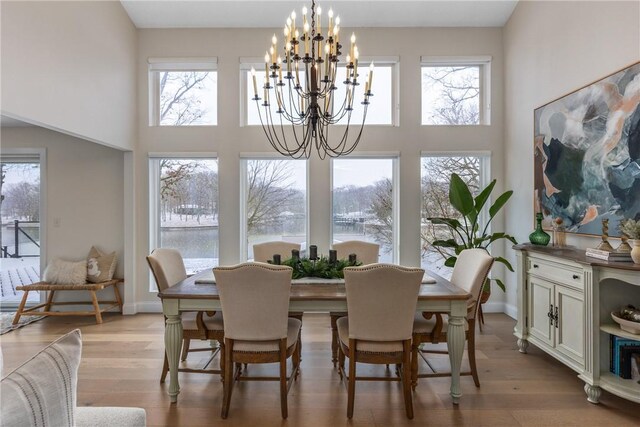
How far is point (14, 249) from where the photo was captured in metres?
4.77

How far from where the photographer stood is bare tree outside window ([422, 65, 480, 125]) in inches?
177

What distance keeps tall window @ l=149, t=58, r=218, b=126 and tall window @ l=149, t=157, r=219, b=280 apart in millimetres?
533

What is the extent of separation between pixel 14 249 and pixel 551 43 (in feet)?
22.9

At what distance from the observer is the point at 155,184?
14.9 ft

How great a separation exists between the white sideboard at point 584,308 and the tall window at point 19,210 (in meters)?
5.94

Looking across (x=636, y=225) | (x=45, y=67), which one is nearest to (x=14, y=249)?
(x=45, y=67)

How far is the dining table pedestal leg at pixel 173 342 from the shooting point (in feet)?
7.80

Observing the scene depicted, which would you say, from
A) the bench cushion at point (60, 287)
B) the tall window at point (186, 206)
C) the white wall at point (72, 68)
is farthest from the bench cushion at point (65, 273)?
the white wall at point (72, 68)

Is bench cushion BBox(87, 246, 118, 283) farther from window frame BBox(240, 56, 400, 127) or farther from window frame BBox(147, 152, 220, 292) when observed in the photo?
window frame BBox(240, 56, 400, 127)

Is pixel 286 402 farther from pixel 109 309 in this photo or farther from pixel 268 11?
pixel 268 11

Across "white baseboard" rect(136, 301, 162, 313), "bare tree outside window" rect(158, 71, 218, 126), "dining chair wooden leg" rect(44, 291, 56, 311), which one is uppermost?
"bare tree outside window" rect(158, 71, 218, 126)

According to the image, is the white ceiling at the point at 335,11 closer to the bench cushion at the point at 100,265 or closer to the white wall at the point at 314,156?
the white wall at the point at 314,156

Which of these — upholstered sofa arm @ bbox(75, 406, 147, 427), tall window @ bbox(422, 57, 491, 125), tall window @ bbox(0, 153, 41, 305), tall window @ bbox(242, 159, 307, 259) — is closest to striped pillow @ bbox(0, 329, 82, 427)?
upholstered sofa arm @ bbox(75, 406, 147, 427)

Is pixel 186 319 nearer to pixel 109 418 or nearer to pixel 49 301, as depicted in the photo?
pixel 109 418
